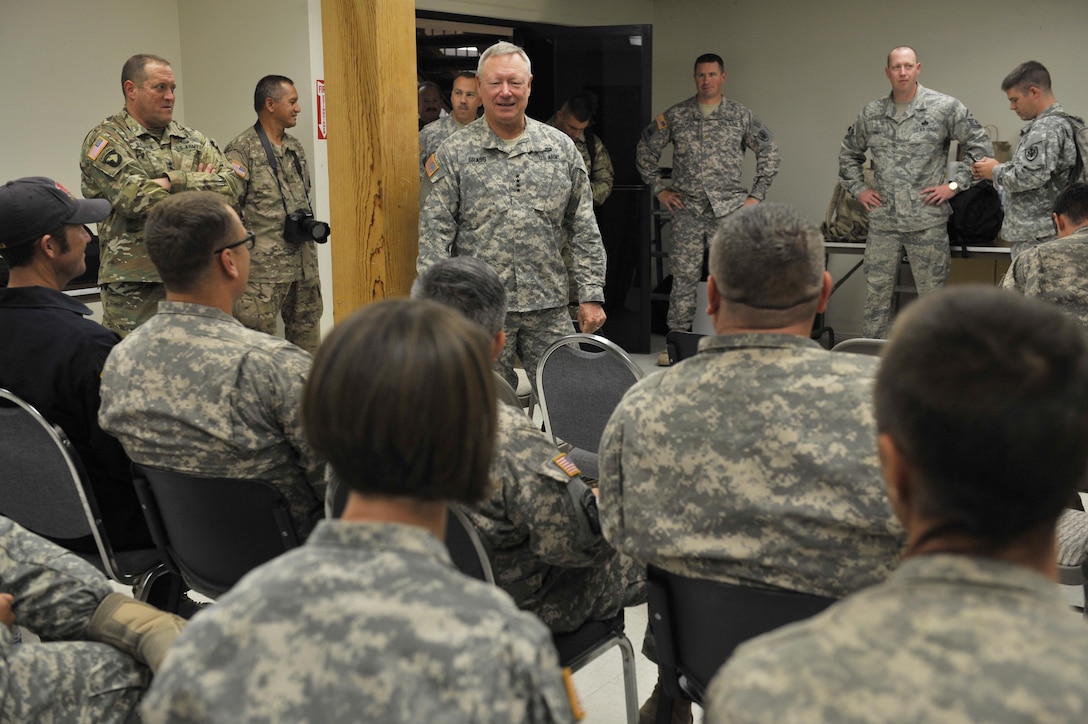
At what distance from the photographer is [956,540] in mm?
869

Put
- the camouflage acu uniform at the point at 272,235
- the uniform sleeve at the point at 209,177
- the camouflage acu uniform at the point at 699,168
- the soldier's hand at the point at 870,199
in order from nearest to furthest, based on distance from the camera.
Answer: the uniform sleeve at the point at 209,177 < the camouflage acu uniform at the point at 272,235 < the soldier's hand at the point at 870,199 < the camouflage acu uniform at the point at 699,168

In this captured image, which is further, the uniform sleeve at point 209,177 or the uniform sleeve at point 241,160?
the uniform sleeve at point 241,160

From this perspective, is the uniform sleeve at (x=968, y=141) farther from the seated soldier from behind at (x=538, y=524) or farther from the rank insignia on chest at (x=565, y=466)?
the rank insignia on chest at (x=565, y=466)

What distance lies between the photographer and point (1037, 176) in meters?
5.43

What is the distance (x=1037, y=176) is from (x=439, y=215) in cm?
348

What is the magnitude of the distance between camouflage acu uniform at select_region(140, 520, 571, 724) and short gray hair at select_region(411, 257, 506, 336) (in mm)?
1213

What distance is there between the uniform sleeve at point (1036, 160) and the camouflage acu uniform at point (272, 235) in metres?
3.87

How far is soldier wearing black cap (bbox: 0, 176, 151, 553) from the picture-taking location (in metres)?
2.40

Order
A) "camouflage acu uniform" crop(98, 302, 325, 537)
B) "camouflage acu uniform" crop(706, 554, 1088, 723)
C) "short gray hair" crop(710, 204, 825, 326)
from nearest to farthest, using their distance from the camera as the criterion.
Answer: "camouflage acu uniform" crop(706, 554, 1088, 723) < "short gray hair" crop(710, 204, 825, 326) < "camouflage acu uniform" crop(98, 302, 325, 537)

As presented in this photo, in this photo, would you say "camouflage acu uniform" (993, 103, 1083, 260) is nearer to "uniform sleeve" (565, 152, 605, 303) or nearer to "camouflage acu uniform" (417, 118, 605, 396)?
"uniform sleeve" (565, 152, 605, 303)

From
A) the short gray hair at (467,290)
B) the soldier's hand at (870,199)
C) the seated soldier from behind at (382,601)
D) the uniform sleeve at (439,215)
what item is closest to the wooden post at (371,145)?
the uniform sleeve at (439,215)

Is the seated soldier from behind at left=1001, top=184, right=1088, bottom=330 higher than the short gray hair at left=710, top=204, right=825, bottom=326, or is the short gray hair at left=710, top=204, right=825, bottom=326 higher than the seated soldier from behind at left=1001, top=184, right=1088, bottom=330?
the short gray hair at left=710, top=204, right=825, bottom=326

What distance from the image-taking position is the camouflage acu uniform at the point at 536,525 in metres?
1.77

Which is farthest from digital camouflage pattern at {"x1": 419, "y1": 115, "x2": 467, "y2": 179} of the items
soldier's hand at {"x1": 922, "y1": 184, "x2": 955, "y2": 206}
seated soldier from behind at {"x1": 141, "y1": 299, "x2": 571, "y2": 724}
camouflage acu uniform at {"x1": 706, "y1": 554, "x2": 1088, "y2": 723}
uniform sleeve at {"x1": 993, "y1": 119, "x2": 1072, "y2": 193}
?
camouflage acu uniform at {"x1": 706, "y1": 554, "x2": 1088, "y2": 723}
